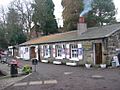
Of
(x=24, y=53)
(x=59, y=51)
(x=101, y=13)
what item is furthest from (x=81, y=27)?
(x=101, y=13)

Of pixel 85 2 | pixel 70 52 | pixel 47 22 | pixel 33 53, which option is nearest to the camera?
pixel 70 52

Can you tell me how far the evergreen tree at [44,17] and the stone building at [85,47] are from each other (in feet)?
66.7

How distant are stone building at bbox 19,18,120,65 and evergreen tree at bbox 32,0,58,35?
66.7 ft

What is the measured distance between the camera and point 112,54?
1086 inches

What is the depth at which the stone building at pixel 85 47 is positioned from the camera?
27.6 m

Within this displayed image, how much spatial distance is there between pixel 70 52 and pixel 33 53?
1320 cm

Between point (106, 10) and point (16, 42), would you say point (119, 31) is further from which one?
point (16, 42)

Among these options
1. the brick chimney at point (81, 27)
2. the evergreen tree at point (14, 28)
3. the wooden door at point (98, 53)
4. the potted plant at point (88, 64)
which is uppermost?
the evergreen tree at point (14, 28)

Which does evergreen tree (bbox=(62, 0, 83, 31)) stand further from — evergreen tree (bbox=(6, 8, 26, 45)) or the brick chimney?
the brick chimney

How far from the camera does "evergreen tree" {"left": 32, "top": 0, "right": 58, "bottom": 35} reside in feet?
201

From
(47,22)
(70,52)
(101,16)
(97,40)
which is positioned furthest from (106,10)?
(97,40)

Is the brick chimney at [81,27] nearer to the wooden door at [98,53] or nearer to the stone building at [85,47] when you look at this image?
the stone building at [85,47]

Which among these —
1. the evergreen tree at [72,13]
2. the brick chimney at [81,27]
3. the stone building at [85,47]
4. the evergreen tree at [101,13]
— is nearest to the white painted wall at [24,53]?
the stone building at [85,47]

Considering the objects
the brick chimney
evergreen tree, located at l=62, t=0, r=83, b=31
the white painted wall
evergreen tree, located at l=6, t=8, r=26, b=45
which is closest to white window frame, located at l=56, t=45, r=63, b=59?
the brick chimney
